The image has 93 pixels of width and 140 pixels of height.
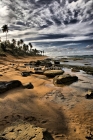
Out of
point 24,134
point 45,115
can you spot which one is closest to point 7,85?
point 45,115

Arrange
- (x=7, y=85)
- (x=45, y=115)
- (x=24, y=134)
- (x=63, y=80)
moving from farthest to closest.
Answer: (x=63, y=80)
(x=7, y=85)
(x=45, y=115)
(x=24, y=134)

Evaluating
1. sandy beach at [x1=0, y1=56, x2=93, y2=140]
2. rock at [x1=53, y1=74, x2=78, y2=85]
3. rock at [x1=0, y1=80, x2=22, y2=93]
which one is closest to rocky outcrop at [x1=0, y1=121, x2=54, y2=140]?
sandy beach at [x1=0, y1=56, x2=93, y2=140]

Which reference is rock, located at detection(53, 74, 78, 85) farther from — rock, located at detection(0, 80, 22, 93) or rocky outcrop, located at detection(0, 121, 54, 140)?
rocky outcrop, located at detection(0, 121, 54, 140)

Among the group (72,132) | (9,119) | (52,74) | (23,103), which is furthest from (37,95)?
(52,74)

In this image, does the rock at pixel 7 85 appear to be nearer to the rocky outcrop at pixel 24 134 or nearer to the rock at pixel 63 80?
the rock at pixel 63 80

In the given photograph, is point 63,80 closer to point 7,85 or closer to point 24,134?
point 7,85

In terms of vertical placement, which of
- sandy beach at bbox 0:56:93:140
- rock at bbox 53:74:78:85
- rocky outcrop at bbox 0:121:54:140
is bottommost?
sandy beach at bbox 0:56:93:140

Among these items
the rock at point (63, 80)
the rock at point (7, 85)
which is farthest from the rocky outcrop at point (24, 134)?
the rock at point (63, 80)

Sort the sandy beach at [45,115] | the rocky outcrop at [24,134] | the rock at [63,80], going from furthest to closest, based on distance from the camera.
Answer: the rock at [63,80] < the sandy beach at [45,115] < the rocky outcrop at [24,134]

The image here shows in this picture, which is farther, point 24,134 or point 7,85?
point 7,85

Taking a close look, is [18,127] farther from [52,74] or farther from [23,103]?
[52,74]

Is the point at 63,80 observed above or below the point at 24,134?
above

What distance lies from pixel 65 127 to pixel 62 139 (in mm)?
793

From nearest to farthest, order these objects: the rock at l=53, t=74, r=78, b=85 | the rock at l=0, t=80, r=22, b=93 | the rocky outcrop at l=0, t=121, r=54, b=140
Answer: the rocky outcrop at l=0, t=121, r=54, b=140, the rock at l=0, t=80, r=22, b=93, the rock at l=53, t=74, r=78, b=85
